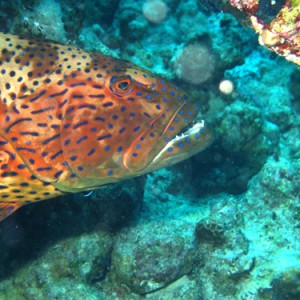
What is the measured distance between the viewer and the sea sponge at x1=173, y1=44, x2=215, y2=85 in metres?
7.80

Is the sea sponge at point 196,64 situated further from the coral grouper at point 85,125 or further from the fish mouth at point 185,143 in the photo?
the fish mouth at point 185,143

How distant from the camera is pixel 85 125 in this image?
10.5ft

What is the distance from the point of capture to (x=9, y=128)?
3193 millimetres

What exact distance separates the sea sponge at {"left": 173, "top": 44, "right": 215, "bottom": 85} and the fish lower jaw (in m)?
4.73

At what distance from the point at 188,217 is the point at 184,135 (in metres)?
3.41

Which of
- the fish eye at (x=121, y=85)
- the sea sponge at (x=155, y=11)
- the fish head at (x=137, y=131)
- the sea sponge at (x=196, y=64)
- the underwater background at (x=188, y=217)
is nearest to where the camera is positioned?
the fish head at (x=137, y=131)

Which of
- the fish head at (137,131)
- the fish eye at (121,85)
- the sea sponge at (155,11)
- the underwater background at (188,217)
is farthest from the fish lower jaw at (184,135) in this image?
the sea sponge at (155,11)

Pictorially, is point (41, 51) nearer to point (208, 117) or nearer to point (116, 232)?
point (116, 232)

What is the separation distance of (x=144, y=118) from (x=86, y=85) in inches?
29.1

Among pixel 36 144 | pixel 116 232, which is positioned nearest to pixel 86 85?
pixel 36 144

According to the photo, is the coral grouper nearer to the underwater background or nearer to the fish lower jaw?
the fish lower jaw

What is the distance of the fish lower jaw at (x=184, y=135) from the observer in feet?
10.5

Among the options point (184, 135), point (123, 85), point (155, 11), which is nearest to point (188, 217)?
point (184, 135)

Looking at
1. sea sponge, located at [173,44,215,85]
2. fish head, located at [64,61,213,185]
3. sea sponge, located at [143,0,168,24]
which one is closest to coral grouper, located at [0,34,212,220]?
fish head, located at [64,61,213,185]
